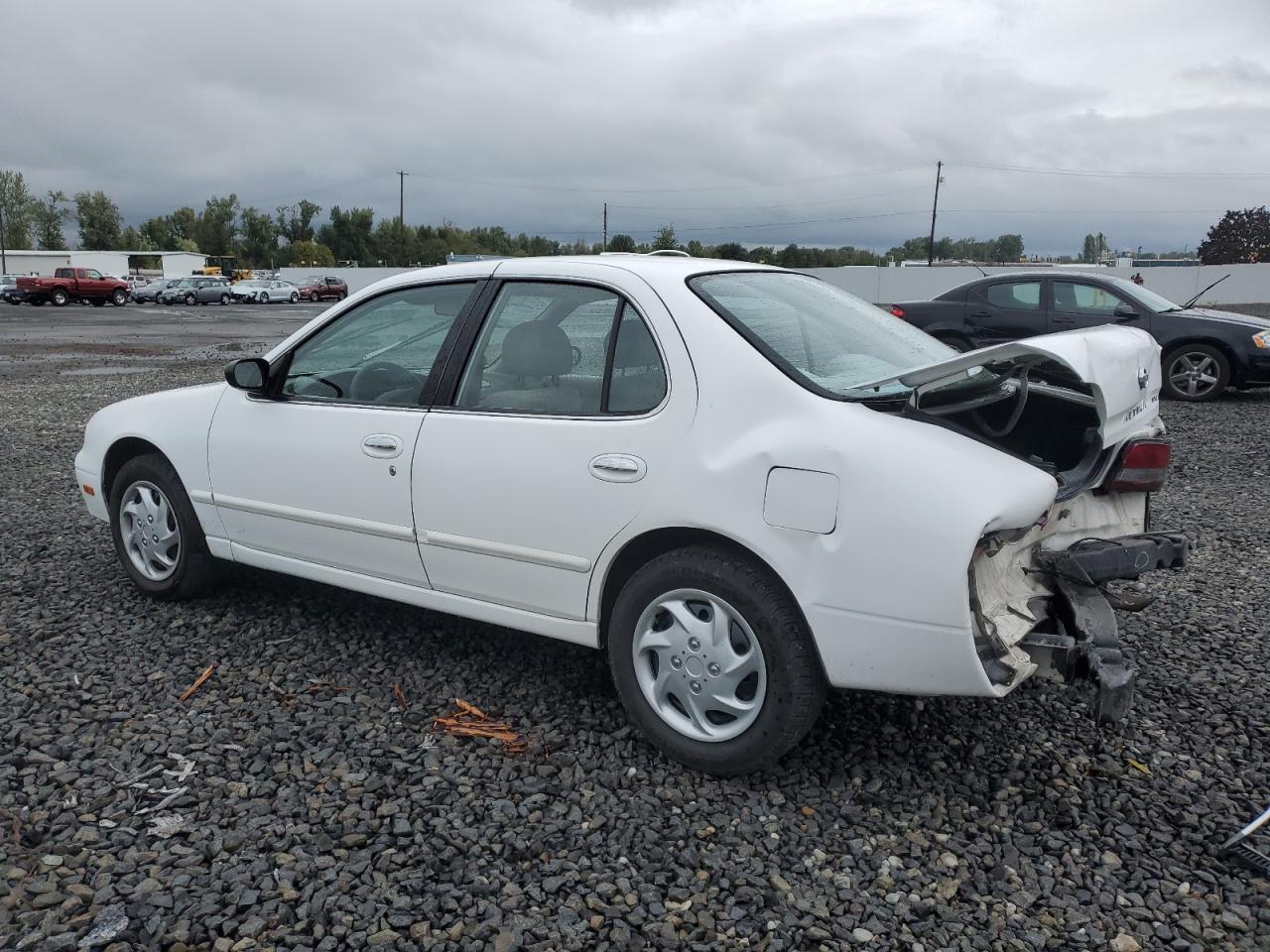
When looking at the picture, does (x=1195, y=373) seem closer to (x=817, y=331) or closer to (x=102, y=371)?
(x=817, y=331)

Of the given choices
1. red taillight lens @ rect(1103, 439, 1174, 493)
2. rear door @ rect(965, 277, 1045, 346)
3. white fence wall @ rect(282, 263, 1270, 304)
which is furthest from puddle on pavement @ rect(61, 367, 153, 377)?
white fence wall @ rect(282, 263, 1270, 304)

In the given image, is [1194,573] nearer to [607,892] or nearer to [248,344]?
[607,892]

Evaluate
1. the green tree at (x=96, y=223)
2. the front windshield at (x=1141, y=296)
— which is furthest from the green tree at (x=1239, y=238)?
the green tree at (x=96, y=223)

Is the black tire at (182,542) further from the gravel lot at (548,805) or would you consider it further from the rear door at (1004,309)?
the rear door at (1004,309)

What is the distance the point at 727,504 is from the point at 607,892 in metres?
1.08

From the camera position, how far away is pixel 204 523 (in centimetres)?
434

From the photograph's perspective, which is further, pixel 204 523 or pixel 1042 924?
pixel 204 523

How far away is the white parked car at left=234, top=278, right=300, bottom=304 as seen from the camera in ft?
172

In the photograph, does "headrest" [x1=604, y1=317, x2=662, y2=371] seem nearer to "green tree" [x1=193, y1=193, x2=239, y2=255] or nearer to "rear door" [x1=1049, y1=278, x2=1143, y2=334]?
"rear door" [x1=1049, y1=278, x2=1143, y2=334]

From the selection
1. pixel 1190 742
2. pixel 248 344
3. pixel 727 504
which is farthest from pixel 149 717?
pixel 248 344

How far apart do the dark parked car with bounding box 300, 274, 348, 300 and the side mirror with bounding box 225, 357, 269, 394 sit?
5260 centimetres

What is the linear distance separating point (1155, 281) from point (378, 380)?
1524 inches

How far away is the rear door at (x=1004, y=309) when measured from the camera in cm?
1177

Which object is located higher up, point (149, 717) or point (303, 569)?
point (303, 569)
